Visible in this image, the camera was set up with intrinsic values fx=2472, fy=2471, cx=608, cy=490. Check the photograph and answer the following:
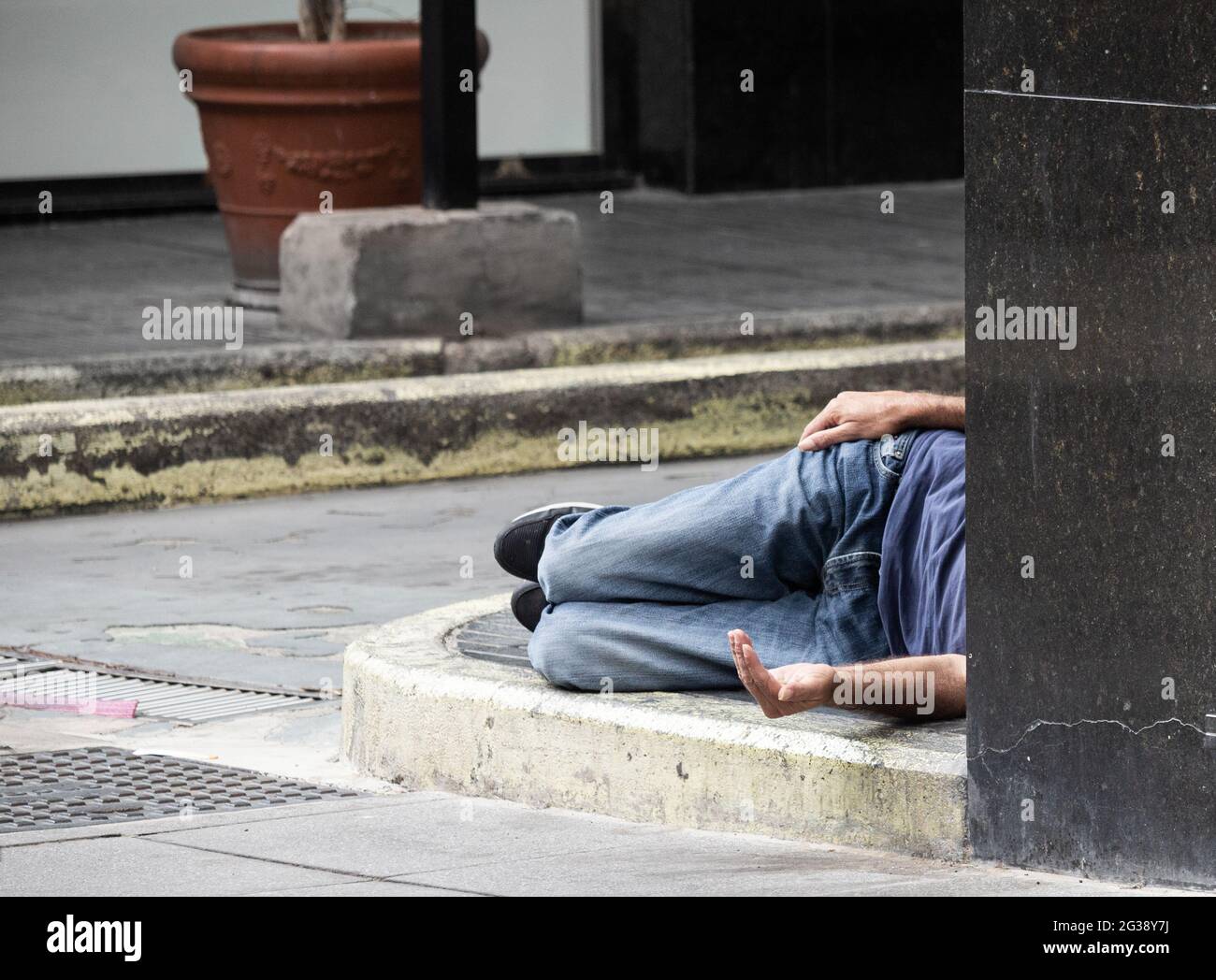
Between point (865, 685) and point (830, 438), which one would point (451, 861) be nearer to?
point (865, 685)

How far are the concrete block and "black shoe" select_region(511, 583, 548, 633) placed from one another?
12.2 feet

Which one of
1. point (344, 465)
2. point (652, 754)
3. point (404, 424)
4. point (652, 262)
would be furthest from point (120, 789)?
point (652, 262)

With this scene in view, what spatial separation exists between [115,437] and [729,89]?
5186 millimetres

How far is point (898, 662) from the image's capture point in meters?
3.69

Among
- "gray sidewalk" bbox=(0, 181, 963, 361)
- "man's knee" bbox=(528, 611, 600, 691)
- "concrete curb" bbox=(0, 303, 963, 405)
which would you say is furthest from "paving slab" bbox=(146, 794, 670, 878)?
"gray sidewalk" bbox=(0, 181, 963, 361)

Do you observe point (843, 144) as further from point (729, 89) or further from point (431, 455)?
point (431, 455)

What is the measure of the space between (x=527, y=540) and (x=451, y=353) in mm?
3664

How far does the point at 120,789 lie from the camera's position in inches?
166

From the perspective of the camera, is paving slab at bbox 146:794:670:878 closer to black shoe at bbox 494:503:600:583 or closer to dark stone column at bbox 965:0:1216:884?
black shoe at bbox 494:503:600:583

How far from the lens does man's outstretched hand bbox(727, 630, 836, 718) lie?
11.7 feet

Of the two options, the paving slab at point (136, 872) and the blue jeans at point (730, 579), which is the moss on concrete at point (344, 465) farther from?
the paving slab at point (136, 872)

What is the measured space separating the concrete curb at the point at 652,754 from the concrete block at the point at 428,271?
11.8 ft

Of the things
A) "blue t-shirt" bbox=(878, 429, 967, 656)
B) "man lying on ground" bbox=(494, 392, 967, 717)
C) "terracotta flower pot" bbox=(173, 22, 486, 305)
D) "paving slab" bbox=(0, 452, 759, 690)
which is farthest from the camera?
"terracotta flower pot" bbox=(173, 22, 486, 305)

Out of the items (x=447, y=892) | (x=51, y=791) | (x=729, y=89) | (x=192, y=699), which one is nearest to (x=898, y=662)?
(x=447, y=892)
